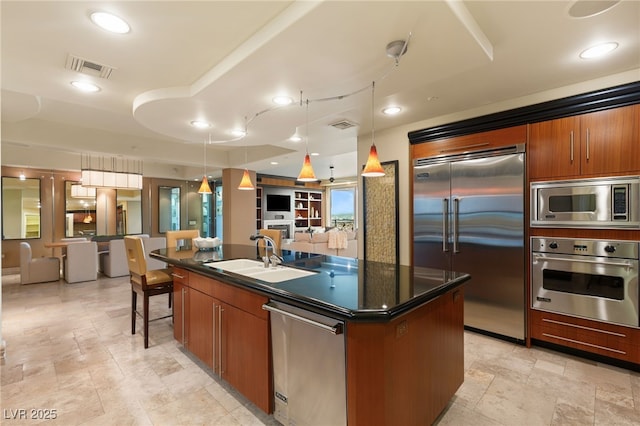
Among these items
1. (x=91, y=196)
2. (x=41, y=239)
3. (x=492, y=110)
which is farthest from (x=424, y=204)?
(x=41, y=239)

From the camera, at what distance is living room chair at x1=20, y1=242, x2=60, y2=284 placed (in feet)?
18.9

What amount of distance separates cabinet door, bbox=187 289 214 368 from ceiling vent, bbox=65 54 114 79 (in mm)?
2022

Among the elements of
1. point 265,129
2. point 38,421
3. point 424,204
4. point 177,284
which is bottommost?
point 38,421

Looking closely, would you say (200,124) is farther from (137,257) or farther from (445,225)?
(445,225)

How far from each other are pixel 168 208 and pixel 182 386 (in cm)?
808

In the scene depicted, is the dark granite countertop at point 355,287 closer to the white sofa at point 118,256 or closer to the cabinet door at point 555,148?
the cabinet door at point 555,148

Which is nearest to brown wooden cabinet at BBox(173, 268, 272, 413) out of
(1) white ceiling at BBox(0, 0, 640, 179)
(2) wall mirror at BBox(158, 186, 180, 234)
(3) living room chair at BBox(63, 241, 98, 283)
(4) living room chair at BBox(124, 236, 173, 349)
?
(4) living room chair at BBox(124, 236, 173, 349)

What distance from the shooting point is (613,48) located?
2.24 m

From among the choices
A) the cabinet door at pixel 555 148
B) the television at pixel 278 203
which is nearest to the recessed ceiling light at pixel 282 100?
the cabinet door at pixel 555 148

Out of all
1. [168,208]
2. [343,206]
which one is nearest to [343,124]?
[168,208]

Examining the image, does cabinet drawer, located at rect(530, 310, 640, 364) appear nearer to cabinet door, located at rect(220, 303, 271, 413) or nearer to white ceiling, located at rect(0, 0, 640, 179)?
white ceiling, located at rect(0, 0, 640, 179)

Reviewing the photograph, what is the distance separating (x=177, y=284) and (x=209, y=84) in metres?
1.93

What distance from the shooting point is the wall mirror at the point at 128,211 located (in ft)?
28.2

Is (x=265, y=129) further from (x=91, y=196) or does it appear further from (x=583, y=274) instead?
(x=91, y=196)
